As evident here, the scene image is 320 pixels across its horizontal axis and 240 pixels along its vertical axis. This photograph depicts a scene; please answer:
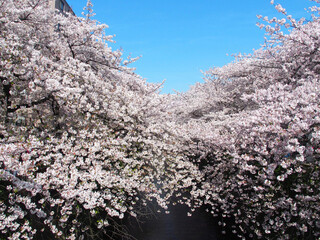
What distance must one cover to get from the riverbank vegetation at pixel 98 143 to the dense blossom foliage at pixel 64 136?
4cm

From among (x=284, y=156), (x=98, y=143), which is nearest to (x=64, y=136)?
(x=98, y=143)

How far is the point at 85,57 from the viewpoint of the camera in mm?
11703

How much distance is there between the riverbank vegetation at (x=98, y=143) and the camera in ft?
17.6

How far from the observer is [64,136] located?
20.7 ft

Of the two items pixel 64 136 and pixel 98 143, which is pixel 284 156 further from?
pixel 64 136

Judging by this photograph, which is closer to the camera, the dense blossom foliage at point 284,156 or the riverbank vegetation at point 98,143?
the riverbank vegetation at point 98,143

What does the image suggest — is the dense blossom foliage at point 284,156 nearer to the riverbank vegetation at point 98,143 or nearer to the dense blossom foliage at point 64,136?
the riverbank vegetation at point 98,143

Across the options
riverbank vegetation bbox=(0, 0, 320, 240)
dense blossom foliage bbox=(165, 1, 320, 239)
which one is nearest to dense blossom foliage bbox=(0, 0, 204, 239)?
riverbank vegetation bbox=(0, 0, 320, 240)

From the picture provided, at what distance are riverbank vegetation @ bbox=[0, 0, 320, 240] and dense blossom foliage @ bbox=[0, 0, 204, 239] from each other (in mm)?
36

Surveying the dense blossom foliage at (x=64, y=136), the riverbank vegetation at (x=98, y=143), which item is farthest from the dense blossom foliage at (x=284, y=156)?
the dense blossom foliage at (x=64, y=136)

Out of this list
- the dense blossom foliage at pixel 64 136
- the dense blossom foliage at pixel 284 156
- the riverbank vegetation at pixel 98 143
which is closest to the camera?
the dense blossom foliage at pixel 64 136

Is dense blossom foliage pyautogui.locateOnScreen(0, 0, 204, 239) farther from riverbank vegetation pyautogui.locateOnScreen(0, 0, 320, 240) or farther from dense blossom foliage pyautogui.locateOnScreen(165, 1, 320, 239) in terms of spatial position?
dense blossom foliage pyautogui.locateOnScreen(165, 1, 320, 239)

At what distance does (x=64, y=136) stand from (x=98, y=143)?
35.0 inches

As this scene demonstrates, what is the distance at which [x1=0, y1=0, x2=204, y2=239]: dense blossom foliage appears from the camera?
5125 millimetres
